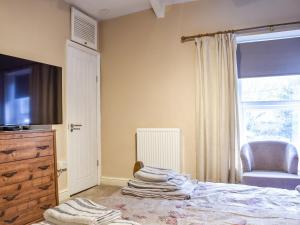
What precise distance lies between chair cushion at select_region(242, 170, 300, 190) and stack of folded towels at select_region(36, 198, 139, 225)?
2158 mm

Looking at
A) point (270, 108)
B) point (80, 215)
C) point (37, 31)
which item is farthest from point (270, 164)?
point (37, 31)

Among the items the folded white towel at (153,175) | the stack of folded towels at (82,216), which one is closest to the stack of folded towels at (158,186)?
the folded white towel at (153,175)

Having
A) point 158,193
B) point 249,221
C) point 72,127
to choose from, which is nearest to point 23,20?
point 72,127

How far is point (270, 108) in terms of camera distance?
361cm

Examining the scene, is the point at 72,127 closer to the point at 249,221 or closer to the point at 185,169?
the point at 185,169

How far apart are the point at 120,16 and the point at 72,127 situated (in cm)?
191

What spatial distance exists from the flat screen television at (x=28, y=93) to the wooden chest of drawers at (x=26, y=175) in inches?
9.8

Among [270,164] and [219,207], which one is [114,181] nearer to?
[270,164]

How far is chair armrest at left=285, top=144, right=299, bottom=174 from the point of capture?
307 centimetres

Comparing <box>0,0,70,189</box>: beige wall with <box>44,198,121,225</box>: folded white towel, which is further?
<box>0,0,70,189</box>: beige wall

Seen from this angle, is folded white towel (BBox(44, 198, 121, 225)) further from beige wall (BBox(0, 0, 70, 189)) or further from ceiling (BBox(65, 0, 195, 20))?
ceiling (BBox(65, 0, 195, 20))

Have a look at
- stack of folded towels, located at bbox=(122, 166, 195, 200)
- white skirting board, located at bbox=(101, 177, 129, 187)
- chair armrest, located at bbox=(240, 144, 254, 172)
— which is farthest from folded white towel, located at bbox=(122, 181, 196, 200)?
white skirting board, located at bbox=(101, 177, 129, 187)

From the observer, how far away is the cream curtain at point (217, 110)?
342 cm

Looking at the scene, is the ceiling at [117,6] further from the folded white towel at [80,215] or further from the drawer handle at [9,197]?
the folded white towel at [80,215]
